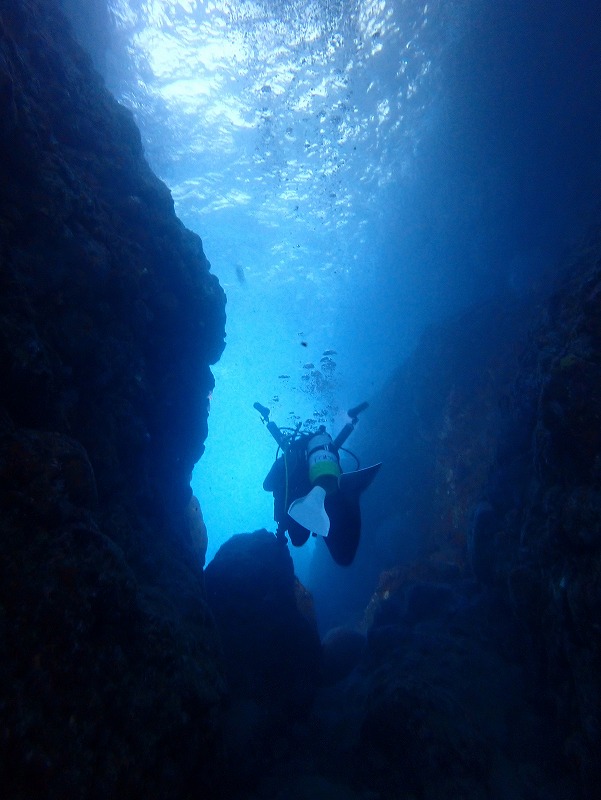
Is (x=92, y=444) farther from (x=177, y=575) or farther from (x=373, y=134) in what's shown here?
(x=373, y=134)

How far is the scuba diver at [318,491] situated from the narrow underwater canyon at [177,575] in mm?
1680

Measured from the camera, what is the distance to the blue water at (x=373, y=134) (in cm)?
1283

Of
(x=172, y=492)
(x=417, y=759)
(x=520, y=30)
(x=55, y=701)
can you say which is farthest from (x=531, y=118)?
(x=55, y=701)

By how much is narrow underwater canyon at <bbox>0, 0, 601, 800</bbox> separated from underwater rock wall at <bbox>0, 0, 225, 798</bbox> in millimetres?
23

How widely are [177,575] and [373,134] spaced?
19.0 meters

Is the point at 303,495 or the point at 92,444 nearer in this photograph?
the point at 92,444

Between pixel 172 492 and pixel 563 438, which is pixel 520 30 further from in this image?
pixel 172 492

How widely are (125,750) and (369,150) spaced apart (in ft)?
69.1

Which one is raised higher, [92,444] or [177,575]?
[92,444]

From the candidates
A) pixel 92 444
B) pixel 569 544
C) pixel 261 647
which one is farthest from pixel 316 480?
pixel 569 544

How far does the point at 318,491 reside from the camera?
6723 millimetres

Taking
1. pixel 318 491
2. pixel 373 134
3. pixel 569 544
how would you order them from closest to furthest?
pixel 569 544 < pixel 318 491 < pixel 373 134

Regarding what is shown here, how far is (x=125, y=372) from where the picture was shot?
20.5 feet

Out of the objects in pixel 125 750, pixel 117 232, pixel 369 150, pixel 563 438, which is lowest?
pixel 125 750
